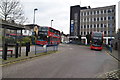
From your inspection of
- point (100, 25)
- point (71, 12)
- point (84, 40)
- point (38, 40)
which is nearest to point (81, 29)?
point (84, 40)

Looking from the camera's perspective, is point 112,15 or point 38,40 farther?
point 112,15

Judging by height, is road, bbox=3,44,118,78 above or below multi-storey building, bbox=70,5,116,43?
below

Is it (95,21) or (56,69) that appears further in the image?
(95,21)

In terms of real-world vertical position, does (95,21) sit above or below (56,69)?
above

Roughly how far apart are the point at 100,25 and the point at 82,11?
14.2 meters

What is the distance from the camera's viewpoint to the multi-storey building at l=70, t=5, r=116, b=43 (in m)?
56.7

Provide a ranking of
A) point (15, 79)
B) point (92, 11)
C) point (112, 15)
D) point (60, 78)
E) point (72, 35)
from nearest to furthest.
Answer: point (15, 79) < point (60, 78) < point (112, 15) < point (92, 11) < point (72, 35)

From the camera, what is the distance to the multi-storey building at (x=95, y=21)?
56697 millimetres

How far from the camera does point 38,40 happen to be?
927 inches

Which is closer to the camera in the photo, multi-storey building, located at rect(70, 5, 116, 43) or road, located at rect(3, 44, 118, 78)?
road, located at rect(3, 44, 118, 78)

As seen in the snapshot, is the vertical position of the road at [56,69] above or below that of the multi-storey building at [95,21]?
below

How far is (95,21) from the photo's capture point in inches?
2415

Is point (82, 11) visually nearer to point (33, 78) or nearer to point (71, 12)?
point (71, 12)

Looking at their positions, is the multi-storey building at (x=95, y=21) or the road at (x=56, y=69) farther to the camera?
the multi-storey building at (x=95, y=21)
